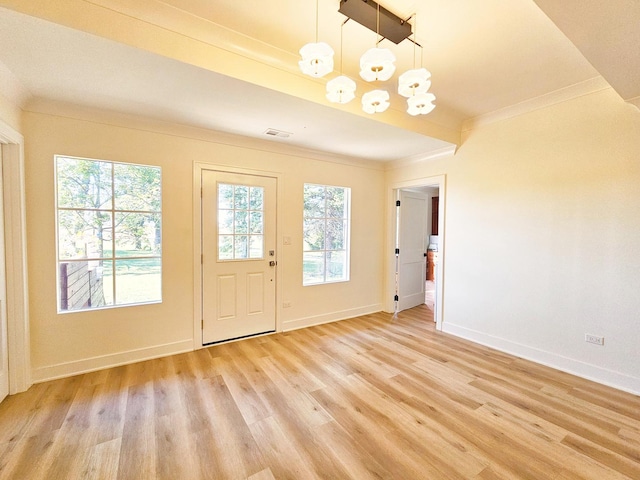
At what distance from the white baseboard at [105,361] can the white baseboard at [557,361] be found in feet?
11.4

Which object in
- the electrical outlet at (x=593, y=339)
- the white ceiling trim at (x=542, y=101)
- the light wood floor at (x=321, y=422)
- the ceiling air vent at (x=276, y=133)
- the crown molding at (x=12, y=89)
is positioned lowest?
the light wood floor at (x=321, y=422)

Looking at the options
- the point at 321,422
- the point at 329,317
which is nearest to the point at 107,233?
the point at 321,422

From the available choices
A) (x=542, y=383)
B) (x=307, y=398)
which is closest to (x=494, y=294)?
(x=542, y=383)

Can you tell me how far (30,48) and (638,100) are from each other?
14.8ft

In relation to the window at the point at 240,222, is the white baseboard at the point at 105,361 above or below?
below

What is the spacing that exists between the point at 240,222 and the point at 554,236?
349 cm

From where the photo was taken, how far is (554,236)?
2807 millimetres

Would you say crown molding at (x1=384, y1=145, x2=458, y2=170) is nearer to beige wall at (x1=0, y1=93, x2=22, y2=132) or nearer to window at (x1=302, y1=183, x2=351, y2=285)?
window at (x1=302, y1=183, x2=351, y2=285)

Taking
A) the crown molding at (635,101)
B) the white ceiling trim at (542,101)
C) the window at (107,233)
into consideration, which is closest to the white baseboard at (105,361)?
the window at (107,233)

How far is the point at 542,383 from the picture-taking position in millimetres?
2500

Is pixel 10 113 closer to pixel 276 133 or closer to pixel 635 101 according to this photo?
pixel 276 133

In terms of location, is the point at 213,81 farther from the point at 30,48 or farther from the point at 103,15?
the point at 30,48

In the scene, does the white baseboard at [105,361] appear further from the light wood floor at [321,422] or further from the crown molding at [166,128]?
the crown molding at [166,128]

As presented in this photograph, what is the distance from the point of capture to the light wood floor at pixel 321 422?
1.58 m
